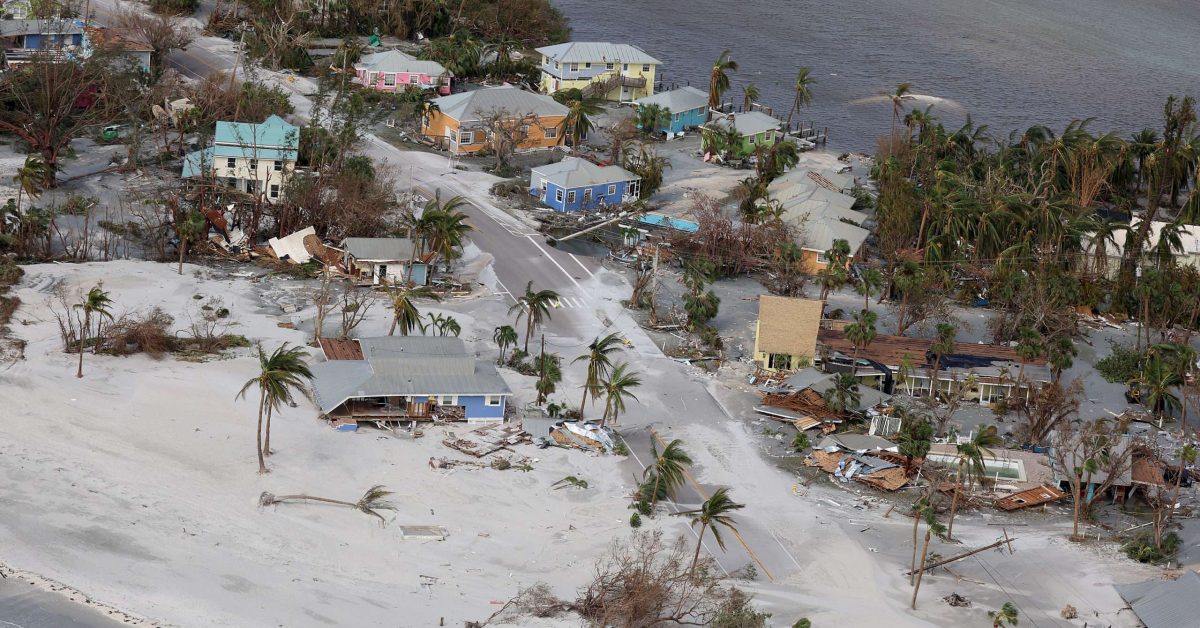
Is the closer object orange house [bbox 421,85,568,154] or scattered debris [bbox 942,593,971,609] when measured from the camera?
scattered debris [bbox 942,593,971,609]

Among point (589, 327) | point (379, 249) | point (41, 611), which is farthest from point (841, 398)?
point (41, 611)

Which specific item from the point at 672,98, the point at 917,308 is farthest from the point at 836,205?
the point at 672,98

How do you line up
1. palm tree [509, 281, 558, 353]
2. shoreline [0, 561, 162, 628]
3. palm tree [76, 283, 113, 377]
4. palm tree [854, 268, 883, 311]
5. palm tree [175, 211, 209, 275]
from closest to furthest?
shoreline [0, 561, 162, 628], palm tree [76, 283, 113, 377], palm tree [509, 281, 558, 353], palm tree [175, 211, 209, 275], palm tree [854, 268, 883, 311]

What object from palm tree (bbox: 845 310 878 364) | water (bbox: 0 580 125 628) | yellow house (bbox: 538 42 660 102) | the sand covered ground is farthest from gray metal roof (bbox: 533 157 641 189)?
water (bbox: 0 580 125 628)

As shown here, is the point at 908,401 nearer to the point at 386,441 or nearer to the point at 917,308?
the point at 917,308

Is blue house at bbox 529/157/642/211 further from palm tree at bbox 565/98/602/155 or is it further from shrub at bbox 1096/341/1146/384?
shrub at bbox 1096/341/1146/384

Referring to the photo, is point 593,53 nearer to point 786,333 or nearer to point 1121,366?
point 786,333
